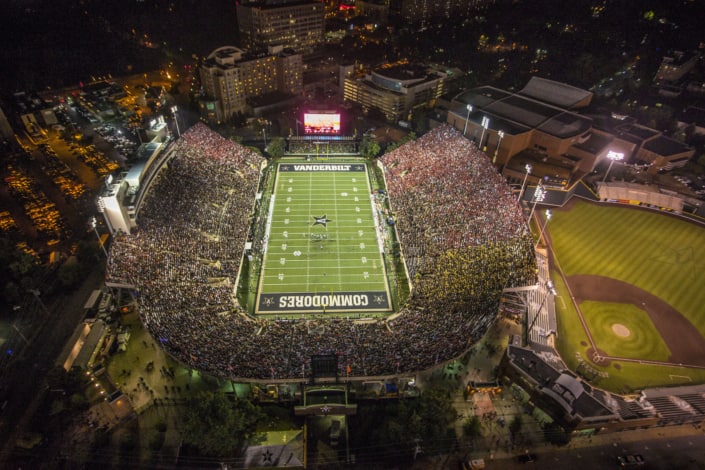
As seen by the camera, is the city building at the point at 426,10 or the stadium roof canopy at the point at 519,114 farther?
the city building at the point at 426,10

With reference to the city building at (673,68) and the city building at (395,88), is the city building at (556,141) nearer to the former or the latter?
the city building at (395,88)

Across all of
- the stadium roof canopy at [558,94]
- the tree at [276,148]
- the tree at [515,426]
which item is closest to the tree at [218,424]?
the tree at [515,426]

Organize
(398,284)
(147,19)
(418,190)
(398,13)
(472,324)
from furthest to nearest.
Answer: (398,13) < (147,19) < (418,190) < (398,284) < (472,324)

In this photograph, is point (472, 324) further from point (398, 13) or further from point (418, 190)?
point (398, 13)

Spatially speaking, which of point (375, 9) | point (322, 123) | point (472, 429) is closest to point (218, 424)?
point (472, 429)

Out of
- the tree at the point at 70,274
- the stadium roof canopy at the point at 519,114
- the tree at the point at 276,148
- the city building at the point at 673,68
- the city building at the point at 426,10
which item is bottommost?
the tree at the point at 70,274

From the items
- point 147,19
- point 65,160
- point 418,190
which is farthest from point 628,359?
point 147,19
